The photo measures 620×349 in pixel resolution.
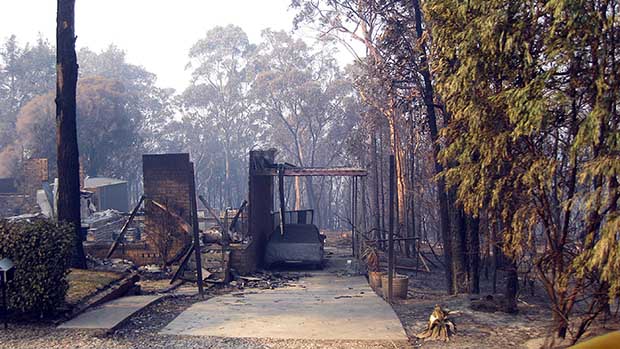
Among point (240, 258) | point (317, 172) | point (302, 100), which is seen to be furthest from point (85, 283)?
point (302, 100)

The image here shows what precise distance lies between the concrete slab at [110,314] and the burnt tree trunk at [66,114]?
2571mm

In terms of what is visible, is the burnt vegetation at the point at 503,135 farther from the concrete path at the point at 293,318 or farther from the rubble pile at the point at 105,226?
the rubble pile at the point at 105,226

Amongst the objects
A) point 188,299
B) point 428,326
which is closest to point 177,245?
point 188,299

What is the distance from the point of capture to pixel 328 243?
29766 mm

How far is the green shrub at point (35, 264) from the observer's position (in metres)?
8.46

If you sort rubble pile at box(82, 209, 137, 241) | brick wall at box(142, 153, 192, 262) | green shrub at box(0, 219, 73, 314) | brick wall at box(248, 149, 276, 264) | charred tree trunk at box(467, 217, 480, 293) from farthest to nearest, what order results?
rubble pile at box(82, 209, 137, 241), brick wall at box(248, 149, 276, 264), brick wall at box(142, 153, 192, 262), charred tree trunk at box(467, 217, 480, 293), green shrub at box(0, 219, 73, 314)

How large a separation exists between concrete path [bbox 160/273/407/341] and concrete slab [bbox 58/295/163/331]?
0.74m

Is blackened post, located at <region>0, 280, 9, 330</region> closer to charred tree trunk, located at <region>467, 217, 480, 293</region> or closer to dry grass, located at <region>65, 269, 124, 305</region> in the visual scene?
dry grass, located at <region>65, 269, 124, 305</region>

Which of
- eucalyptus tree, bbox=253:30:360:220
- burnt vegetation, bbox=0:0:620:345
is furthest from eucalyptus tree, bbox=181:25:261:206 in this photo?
burnt vegetation, bbox=0:0:620:345

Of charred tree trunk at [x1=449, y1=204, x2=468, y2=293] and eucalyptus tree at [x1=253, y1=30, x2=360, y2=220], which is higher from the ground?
eucalyptus tree at [x1=253, y1=30, x2=360, y2=220]

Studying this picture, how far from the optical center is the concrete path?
8.48m

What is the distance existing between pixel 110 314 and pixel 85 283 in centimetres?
156

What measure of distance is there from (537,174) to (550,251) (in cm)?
119

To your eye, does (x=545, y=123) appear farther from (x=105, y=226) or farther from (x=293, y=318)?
(x=105, y=226)
